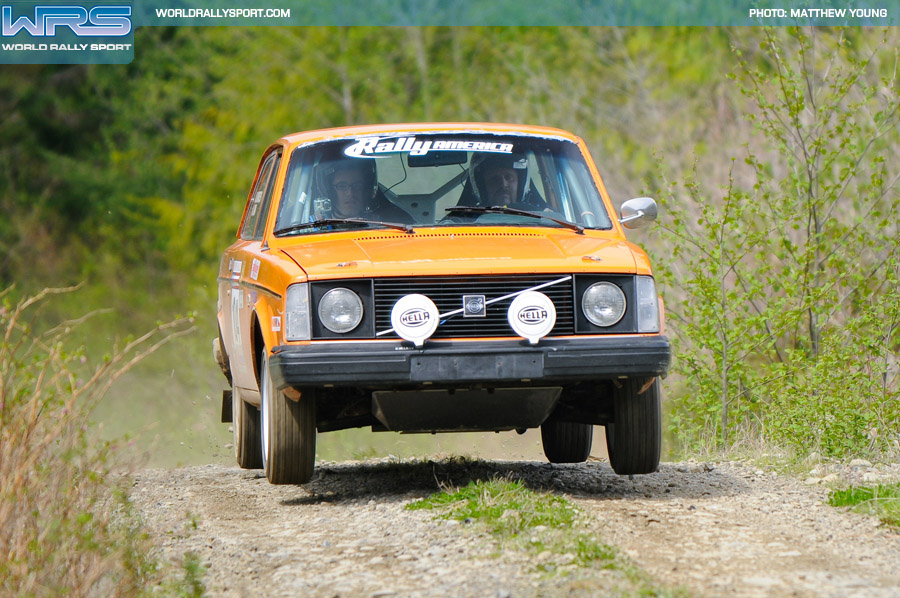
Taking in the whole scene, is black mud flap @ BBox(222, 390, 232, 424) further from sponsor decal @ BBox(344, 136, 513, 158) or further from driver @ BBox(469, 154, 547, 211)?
driver @ BBox(469, 154, 547, 211)

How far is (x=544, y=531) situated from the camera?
19.2 ft

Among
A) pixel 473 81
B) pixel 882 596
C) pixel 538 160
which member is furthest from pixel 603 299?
pixel 473 81

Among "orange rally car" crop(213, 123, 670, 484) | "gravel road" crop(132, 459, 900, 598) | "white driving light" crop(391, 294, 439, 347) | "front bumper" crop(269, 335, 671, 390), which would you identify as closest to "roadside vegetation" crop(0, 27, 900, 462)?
"gravel road" crop(132, 459, 900, 598)

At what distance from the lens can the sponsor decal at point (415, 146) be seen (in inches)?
311

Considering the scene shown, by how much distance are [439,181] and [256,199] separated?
173cm

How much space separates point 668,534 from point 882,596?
1370 mm

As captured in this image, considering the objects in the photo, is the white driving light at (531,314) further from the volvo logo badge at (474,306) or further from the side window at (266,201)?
the side window at (266,201)

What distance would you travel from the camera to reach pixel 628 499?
7.18 meters

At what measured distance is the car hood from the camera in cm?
662

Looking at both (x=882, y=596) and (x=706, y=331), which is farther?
(x=706, y=331)

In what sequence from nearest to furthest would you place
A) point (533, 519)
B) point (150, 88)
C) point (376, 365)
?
point (533, 519) < point (376, 365) < point (150, 88)

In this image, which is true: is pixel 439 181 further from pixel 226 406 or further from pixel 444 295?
pixel 226 406

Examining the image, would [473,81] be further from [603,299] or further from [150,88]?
[603,299]

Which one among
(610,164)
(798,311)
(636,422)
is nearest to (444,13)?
(610,164)
